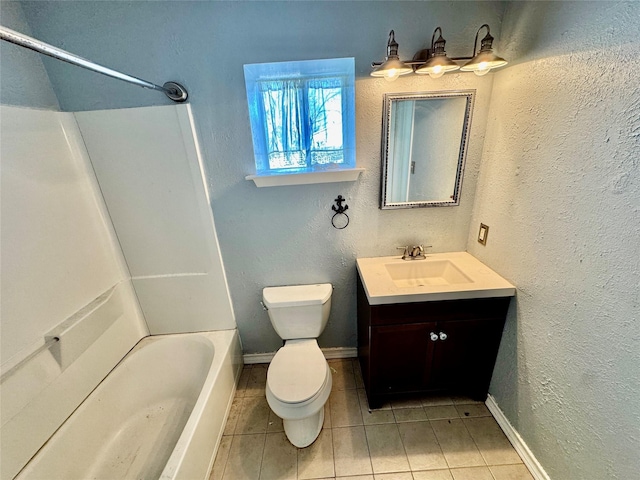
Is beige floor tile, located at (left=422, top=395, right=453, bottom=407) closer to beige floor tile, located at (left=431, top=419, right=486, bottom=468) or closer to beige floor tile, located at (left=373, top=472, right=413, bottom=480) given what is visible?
beige floor tile, located at (left=431, top=419, right=486, bottom=468)

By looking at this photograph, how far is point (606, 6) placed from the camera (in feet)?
2.58

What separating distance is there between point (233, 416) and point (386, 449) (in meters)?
0.91

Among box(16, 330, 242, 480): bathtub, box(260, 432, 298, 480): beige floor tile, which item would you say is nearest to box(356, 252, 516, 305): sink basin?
box(260, 432, 298, 480): beige floor tile

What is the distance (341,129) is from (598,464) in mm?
1741

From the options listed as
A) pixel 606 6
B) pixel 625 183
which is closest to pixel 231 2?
pixel 606 6

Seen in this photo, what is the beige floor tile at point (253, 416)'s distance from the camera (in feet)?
4.80

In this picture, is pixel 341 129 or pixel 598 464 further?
pixel 341 129

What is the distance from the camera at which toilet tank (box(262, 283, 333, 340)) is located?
1.53 metres

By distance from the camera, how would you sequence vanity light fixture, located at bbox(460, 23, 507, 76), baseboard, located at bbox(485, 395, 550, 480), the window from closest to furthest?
vanity light fixture, located at bbox(460, 23, 507, 76) → baseboard, located at bbox(485, 395, 550, 480) → the window

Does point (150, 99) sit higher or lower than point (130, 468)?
higher

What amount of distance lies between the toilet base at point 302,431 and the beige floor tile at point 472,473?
0.71 meters

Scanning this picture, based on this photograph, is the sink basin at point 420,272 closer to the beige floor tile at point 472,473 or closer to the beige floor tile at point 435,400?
the beige floor tile at point 435,400

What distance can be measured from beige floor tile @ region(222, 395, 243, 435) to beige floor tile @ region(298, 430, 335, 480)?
0.43m

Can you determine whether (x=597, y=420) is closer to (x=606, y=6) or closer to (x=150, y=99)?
(x=606, y=6)
